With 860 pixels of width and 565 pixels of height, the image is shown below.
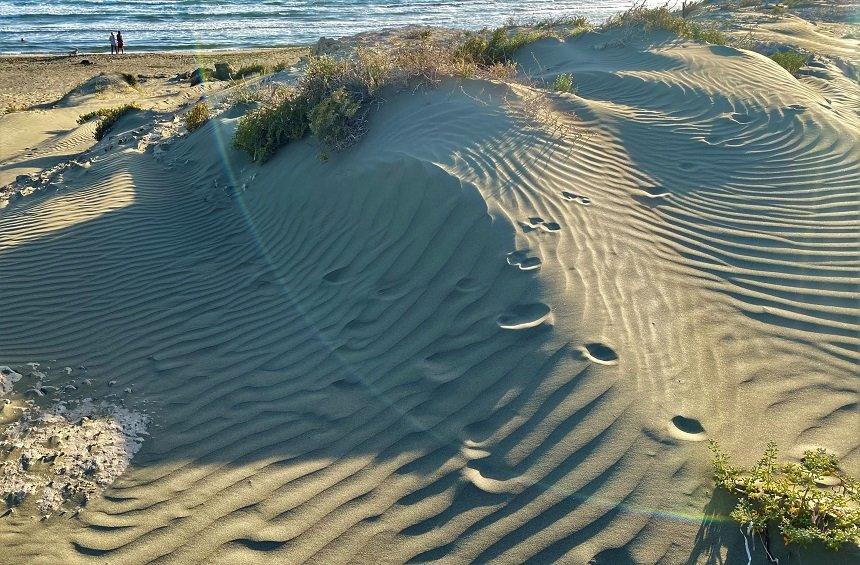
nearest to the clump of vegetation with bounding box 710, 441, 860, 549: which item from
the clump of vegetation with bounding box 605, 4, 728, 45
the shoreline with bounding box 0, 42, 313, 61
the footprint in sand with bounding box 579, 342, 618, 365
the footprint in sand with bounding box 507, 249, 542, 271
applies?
the footprint in sand with bounding box 579, 342, 618, 365

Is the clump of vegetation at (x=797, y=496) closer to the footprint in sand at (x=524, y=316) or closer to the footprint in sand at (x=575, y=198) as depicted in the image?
the footprint in sand at (x=524, y=316)

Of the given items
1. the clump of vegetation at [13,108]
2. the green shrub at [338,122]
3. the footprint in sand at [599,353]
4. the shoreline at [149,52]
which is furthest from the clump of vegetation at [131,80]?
the footprint in sand at [599,353]

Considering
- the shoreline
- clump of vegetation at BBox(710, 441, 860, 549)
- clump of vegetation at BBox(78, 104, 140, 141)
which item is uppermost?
the shoreline

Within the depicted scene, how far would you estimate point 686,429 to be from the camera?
3.16 meters

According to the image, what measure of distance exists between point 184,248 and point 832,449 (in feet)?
19.0

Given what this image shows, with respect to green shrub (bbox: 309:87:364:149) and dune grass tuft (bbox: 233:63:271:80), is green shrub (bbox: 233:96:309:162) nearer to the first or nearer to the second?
green shrub (bbox: 309:87:364:149)

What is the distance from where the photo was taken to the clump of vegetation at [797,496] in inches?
96.8

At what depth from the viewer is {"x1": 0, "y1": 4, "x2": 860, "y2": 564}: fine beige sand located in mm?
2871

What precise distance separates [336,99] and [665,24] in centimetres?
806

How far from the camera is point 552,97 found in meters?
7.35

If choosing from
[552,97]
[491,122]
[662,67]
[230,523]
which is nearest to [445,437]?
[230,523]

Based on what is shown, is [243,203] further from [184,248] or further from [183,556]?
[183,556]

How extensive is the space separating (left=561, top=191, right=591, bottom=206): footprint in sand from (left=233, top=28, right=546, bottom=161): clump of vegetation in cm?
275

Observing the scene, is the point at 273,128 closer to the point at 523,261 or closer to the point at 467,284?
the point at 467,284
